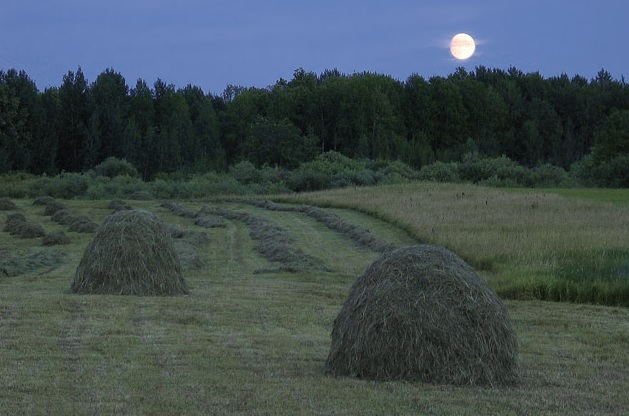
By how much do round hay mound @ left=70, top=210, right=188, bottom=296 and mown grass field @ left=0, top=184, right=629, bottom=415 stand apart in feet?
2.13

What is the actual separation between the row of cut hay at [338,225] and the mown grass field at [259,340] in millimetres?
755

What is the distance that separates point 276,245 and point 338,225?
8722 millimetres

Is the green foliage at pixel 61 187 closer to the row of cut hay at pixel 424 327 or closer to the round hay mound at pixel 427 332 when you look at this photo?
the row of cut hay at pixel 424 327

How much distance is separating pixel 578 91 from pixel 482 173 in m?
43.2

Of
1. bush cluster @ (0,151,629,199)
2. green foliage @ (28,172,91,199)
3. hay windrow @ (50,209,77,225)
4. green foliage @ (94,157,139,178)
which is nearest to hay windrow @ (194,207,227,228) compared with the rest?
hay windrow @ (50,209,77,225)

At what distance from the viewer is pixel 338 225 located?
3959 cm

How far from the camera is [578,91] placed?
120m

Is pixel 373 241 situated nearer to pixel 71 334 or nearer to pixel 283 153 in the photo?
pixel 71 334

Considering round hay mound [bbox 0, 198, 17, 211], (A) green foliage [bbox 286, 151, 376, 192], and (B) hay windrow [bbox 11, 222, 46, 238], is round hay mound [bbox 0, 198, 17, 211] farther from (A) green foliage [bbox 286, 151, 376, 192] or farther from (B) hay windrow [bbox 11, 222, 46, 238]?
(A) green foliage [bbox 286, 151, 376, 192]

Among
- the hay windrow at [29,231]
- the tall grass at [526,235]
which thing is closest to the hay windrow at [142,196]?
the tall grass at [526,235]

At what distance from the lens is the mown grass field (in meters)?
9.43

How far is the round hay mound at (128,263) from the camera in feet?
61.6

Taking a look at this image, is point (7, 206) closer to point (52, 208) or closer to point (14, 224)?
point (52, 208)

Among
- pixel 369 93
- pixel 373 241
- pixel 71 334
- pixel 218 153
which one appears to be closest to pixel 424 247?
pixel 71 334
